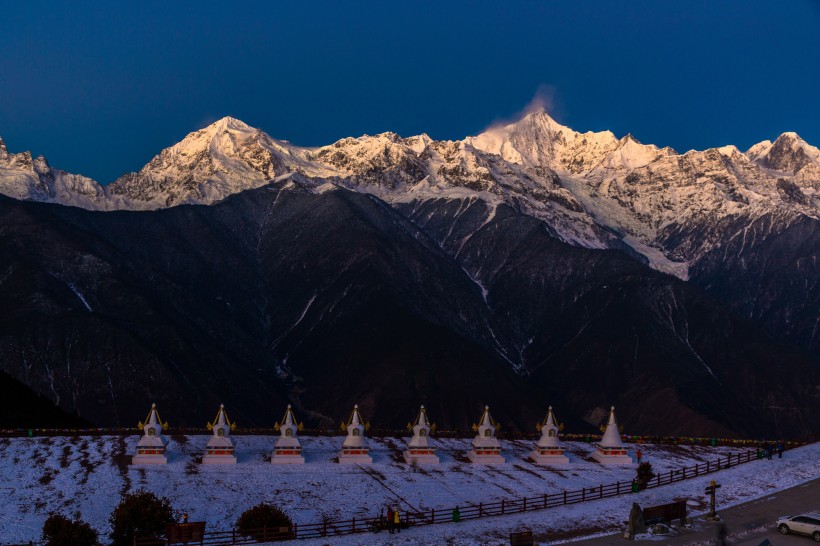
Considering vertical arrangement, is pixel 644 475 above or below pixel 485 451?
below

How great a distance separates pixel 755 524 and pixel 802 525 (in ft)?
17.2

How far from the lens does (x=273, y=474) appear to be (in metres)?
88.9

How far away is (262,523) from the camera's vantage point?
6869 centimetres

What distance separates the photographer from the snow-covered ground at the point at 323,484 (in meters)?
74.4

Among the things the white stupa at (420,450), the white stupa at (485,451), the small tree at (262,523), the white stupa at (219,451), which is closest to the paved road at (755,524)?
the small tree at (262,523)

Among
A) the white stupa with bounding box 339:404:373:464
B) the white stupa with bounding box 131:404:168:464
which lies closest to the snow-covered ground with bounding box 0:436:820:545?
the white stupa with bounding box 131:404:168:464

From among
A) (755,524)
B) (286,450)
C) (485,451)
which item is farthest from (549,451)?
(755,524)

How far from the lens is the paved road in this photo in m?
69.1

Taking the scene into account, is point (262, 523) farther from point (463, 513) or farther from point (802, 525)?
point (802, 525)

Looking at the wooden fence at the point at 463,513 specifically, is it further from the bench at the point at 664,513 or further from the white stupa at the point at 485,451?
the white stupa at the point at 485,451

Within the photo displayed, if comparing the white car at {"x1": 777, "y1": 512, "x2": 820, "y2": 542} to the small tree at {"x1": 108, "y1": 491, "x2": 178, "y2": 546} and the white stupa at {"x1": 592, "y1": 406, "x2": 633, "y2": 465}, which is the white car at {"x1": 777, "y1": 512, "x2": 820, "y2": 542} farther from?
the small tree at {"x1": 108, "y1": 491, "x2": 178, "y2": 546}

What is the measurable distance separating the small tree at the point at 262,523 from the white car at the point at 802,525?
110 ft

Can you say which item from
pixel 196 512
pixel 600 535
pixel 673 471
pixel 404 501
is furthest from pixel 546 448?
pixel 196 512

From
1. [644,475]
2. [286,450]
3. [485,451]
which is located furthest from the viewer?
[485,451]
